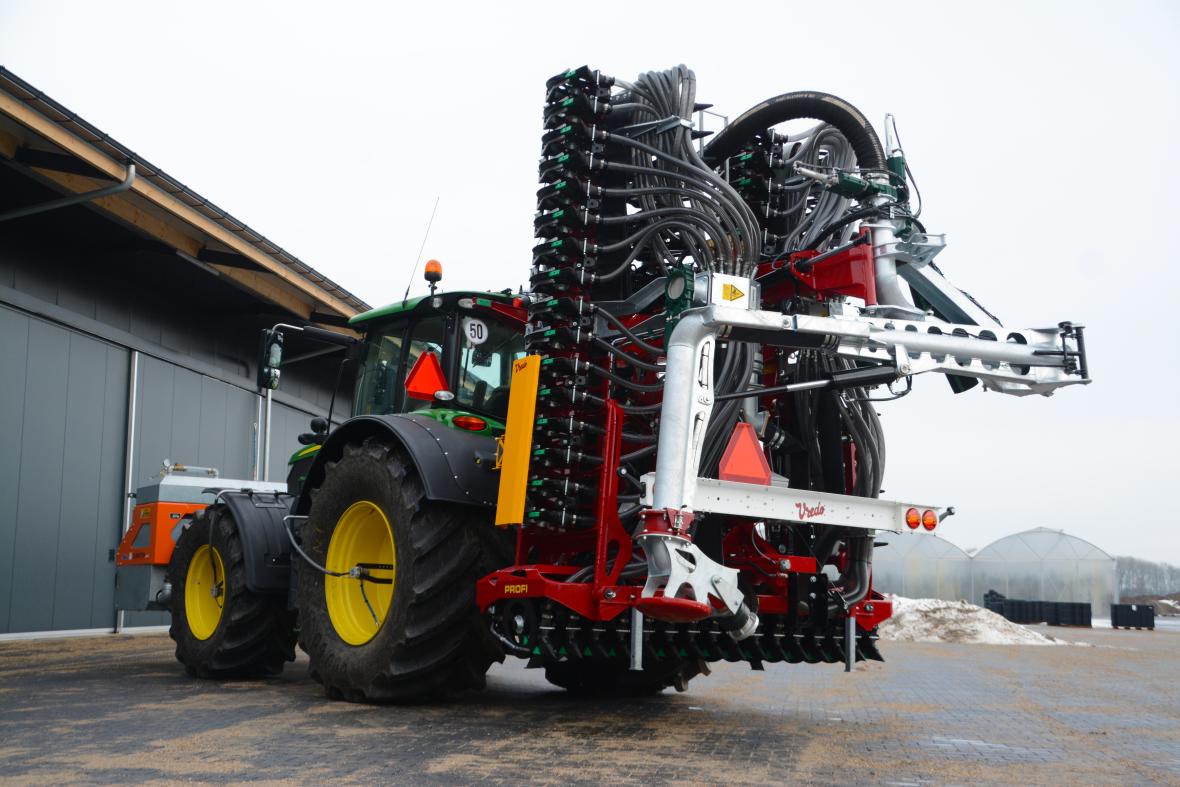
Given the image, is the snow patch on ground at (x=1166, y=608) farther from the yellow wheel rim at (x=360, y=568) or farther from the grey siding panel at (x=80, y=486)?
the yellow wheel rim at (x=360, y=568)

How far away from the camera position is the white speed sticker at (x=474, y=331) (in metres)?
7.07

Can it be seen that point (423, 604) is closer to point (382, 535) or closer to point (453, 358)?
point (382, 535)

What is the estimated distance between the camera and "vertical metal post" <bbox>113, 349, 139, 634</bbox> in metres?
13.8

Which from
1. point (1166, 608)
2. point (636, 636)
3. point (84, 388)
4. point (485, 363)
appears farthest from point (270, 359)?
point (1166, 608)

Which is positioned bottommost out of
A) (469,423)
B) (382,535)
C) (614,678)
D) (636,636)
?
(614,678)

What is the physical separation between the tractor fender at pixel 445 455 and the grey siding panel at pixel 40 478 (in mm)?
7123

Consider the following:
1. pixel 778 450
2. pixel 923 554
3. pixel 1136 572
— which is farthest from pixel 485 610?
pixel 1136 572

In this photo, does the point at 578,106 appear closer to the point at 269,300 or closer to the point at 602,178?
the point at 602,178

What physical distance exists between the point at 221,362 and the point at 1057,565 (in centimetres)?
2738

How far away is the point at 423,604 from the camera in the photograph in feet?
19.9

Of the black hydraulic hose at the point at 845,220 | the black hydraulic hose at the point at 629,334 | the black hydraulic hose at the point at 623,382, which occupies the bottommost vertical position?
the black hydraulic hose at the point at 623,382

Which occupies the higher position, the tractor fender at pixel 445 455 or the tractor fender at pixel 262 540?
the tractor fender at pixel 445 455

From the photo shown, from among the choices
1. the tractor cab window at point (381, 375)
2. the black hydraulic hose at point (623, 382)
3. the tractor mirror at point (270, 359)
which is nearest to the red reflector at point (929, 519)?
the black hydraulic hose at point (623, 382)

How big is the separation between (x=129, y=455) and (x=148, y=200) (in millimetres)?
3439
